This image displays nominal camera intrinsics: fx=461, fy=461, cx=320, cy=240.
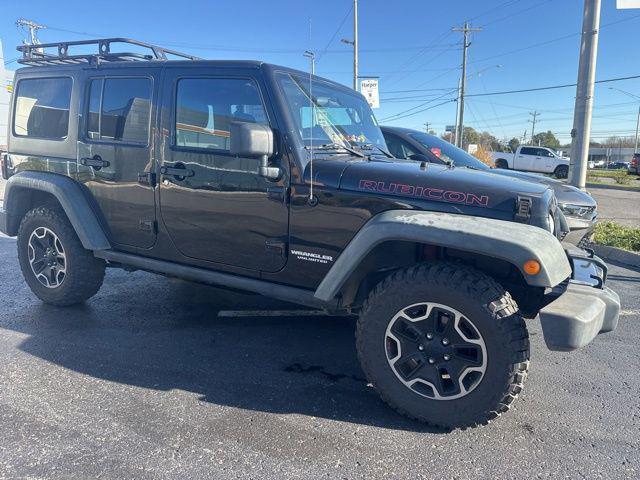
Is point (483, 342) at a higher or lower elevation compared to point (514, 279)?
lower

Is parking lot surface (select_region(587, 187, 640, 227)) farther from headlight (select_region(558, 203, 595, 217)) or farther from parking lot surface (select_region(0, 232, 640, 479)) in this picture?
parking lot surface (select_region(0, 232, 640, 479))

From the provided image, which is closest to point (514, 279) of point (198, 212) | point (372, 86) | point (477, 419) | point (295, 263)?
point (477, 419)

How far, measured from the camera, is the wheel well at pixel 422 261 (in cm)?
276

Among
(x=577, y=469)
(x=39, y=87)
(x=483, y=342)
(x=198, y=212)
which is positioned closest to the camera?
(x=577, y=469)

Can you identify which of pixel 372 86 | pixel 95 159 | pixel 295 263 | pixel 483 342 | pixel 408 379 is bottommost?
pixel 408 379

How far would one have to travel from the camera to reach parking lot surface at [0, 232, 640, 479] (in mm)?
2281

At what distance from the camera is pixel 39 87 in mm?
4203

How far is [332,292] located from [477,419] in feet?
3.49

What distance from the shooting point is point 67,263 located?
408 centimetres

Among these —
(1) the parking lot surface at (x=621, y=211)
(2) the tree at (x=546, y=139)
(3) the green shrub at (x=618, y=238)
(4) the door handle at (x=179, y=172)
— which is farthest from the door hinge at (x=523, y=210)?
(2) the tree at (x=546, y=139)

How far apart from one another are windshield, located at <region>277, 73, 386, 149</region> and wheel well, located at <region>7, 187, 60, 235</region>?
258 cm

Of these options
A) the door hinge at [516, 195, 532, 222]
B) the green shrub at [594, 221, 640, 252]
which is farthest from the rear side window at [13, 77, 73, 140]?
the green shrub at [594, 221, 640, 252]

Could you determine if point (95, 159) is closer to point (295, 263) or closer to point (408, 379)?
point (295, 263)

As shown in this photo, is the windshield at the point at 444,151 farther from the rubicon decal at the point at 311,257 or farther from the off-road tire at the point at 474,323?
Result: the off-road tire at the point at 474,323
